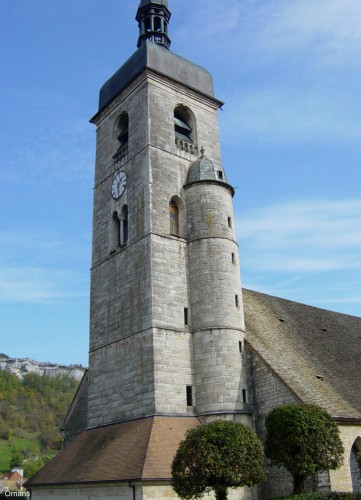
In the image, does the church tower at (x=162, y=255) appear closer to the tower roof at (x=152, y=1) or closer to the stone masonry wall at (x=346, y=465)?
the tower roof at (x=152, y=1)

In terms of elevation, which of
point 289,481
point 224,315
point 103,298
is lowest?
point 289,481

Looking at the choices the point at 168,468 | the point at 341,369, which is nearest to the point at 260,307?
the point at 341,369

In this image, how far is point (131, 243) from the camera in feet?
78.5

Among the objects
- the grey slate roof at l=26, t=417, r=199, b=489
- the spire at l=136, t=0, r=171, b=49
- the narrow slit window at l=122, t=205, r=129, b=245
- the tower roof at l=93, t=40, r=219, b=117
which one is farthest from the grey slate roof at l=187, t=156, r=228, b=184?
the grey slate roof at l=26, t=417, r=199, b=489

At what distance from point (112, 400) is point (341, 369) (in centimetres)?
1097

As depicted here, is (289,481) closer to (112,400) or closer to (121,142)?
(112,400)

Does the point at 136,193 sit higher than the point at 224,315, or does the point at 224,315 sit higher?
the point at 136,193

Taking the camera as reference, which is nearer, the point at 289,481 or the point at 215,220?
the point at 289,481

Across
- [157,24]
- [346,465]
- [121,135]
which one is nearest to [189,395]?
[346,465]

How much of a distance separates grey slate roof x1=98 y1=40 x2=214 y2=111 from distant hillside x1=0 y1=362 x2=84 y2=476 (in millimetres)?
68040

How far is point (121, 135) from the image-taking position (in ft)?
91.4

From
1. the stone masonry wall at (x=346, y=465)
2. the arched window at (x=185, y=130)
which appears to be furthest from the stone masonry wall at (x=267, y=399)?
the arched window at (x=185, y=130)

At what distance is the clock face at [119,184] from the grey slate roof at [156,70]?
4.96 m

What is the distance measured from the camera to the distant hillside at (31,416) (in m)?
93.0
